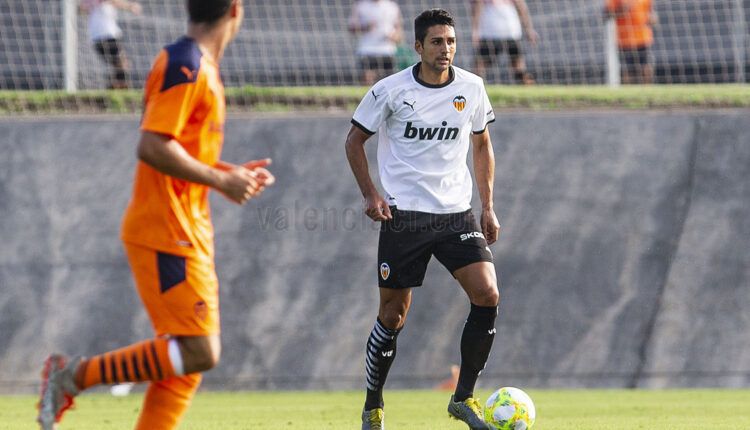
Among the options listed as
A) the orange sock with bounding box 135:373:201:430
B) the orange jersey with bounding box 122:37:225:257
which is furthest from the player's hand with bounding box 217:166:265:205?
the orange sock with bounding box 135:373:201:430

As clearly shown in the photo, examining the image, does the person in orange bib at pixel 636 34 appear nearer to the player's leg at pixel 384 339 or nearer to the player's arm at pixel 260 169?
the player's leg at pixel 384 339

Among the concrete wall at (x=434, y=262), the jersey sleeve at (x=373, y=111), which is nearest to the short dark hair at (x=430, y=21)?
the jersey sleeve at (x=373, y=111)

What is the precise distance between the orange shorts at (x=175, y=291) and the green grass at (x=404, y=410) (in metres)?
3.24

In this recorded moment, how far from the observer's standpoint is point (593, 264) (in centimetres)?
1145

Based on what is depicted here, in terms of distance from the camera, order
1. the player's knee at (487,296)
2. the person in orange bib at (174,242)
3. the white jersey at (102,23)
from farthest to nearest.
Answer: the white jersey at (102,23)
the player's knee at (487,296)
the person in orange bib at (174,242)

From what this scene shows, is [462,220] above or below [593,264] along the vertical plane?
above

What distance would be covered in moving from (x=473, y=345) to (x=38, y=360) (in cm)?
543

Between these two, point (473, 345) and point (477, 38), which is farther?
point (477, 38)

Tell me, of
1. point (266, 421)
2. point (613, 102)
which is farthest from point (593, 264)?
point (266, 421)

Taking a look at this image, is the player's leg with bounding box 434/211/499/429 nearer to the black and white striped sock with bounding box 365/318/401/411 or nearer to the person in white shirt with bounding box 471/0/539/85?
the black and white striped sock with bounding box 365/318/401/411

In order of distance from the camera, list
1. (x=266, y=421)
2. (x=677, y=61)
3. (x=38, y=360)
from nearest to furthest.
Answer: (x=266, y=421), (x=38, y=360), (x=677, y=61)

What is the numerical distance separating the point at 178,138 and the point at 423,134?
2814mm

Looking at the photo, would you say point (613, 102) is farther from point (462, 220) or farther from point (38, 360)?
point (38, 360)

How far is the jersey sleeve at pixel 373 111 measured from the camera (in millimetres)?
7555
